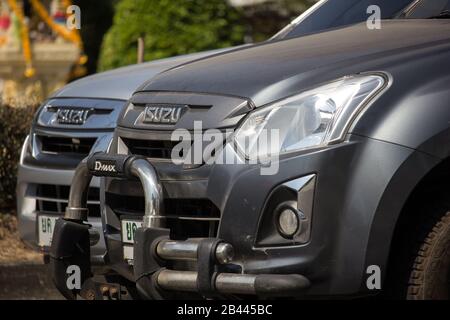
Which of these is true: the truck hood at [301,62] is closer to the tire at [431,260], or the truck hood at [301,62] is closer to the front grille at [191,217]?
the front grille at [191,217]

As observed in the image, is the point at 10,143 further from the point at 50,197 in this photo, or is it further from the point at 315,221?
the point at 315,221

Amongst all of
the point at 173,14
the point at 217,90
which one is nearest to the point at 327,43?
the point at 217,90

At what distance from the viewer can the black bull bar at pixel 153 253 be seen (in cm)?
451

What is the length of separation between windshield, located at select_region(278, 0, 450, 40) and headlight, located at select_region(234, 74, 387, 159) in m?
1.03

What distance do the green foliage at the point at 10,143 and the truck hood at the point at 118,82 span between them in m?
1.42

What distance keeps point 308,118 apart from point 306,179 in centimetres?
26

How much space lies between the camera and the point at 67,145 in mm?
6770

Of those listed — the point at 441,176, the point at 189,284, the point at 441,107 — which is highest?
the point at 441,107

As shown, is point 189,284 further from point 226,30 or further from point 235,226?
point 226,30

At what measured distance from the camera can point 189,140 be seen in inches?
190

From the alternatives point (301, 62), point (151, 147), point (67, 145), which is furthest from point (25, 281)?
point (301, 62)

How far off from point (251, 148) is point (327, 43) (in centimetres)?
83

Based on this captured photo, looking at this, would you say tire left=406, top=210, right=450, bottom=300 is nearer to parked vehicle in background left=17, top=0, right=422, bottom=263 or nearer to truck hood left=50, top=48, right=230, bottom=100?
parked vehicle in background left=17, top=0, right=422, bottom=263
